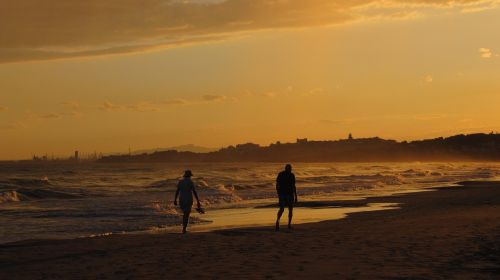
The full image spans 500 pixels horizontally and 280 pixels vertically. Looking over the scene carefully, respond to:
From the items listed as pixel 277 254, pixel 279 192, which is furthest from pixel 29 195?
pixel 277 254

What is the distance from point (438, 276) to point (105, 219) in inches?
660

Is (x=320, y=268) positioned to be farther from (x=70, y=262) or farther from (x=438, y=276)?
(x=70, y=262)

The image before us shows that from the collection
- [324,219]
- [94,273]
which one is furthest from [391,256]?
[324,219]

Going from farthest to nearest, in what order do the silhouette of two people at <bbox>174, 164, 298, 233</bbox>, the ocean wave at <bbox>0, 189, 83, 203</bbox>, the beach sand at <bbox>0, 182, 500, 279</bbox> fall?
the ocean wave at <bbox>0, 189, 83, 203</bbox>, the silhouette of two people at <bbox>174, 164, 298, 233</bbox>, the beach sand at <bbox>0, 182, 500, 279</bbox>

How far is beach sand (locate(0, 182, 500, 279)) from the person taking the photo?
1166 centimetres

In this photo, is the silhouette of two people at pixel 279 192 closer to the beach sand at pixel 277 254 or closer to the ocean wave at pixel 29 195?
the beach sand at pixel 277 254

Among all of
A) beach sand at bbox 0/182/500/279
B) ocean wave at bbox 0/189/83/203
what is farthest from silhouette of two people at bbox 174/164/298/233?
ocean wave at bbox 0/189/83/203

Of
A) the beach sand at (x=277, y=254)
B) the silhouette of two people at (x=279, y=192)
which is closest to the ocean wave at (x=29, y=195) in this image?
the silhouette of two people at (x=279, y=192)

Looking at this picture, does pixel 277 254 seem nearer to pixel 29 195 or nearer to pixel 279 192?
pixel 279 192

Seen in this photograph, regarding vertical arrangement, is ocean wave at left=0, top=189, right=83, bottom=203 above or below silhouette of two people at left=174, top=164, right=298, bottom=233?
below

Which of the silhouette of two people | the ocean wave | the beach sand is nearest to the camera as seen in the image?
the beach sand

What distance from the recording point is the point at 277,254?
13.9 meters

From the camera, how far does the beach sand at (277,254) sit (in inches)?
459

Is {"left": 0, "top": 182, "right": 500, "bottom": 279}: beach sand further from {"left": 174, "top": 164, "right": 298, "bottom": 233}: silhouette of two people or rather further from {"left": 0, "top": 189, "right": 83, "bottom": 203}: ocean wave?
{"left": 0, "top": 189, "right": 83, "bottom": 203}: ocean wave
